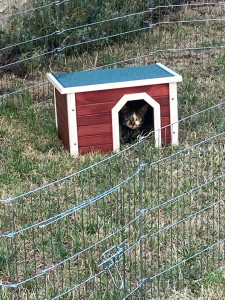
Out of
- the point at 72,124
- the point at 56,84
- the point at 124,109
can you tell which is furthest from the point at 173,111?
the point at 56,84

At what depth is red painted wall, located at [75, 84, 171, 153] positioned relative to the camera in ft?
17.3

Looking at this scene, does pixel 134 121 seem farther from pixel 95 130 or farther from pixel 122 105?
pixel 95 130

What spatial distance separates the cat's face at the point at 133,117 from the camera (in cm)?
541

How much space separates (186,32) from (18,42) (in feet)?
4.94

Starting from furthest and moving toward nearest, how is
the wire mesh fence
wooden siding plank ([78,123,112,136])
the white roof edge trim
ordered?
wooden siding plank ([78,123,112,136]) < the white roof edge trim < the wire mesh fence

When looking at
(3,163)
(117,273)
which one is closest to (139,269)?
(117,273)

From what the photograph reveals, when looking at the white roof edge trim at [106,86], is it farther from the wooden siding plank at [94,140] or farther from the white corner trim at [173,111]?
the wooden siding plank at [94,140]

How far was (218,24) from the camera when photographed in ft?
24.6

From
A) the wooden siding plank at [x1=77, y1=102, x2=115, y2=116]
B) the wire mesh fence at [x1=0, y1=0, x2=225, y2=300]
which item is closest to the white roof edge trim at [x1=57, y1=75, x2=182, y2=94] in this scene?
the wooden siding plank at [x1=77, y1=102, x2=115, y2=116]

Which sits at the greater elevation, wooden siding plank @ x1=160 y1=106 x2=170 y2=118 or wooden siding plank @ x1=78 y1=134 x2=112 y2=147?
wooden siding plank @ x1=160 y1=106 x2=170 y2=118

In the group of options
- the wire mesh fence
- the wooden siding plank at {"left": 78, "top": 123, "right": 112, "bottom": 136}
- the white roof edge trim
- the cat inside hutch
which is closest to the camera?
the wire mesh fence

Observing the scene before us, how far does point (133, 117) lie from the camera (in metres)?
5.41

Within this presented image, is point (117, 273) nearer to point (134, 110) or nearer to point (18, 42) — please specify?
point (134, 110)

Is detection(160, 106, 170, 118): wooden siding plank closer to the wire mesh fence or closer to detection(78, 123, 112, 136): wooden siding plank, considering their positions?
the wire mesh fence
